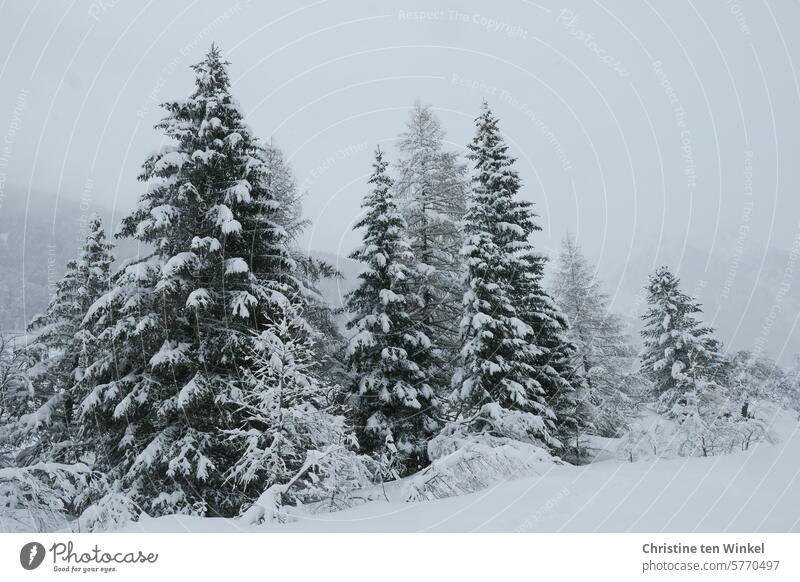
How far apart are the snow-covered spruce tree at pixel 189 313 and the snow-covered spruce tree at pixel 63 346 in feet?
17.6

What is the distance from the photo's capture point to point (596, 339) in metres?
25.8

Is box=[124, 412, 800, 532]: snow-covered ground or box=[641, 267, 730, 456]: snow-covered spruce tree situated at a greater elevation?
box=[641, 267, 730, 456]: snow-covered spruce tree

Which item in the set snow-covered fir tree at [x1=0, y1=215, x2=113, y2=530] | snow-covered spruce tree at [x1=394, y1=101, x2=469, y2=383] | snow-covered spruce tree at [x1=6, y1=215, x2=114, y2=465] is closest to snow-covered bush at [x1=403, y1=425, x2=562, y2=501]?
snow-covered spruce tree at [x1=394, y1=101, x2=469, y2=383]

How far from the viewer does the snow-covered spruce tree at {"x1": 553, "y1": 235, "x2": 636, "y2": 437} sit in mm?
24609

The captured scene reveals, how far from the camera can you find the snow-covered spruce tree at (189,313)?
11031 mm

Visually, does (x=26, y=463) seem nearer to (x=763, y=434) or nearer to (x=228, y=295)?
(x=228, y=295)

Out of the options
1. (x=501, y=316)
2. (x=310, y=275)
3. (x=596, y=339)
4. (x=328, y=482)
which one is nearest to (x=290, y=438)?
(x=328, y=482)

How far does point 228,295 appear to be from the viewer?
39.9ft

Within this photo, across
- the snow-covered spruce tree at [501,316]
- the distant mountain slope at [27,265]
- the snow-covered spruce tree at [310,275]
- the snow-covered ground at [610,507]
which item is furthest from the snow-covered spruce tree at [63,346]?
the distant mountain slope at [27,265]

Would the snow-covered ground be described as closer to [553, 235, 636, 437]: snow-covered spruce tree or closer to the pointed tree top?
the pointed tree top

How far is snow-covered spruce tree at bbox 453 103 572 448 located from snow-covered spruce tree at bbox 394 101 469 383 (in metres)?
1.49

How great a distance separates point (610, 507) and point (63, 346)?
68.1 ft

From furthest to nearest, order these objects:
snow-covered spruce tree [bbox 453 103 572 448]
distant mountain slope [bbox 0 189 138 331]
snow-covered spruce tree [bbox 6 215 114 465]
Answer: distant mountain slope [bbox 0 189 138 331] < snow-covered spruce tree [bbox 6 215 114 465] < snow-covered spruce tree [bbox 453 103 572 448]
